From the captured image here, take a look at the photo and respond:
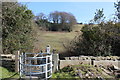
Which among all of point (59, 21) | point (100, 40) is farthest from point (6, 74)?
point (59, 21)

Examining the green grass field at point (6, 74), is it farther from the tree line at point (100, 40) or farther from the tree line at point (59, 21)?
the tree line at point (59, 21)

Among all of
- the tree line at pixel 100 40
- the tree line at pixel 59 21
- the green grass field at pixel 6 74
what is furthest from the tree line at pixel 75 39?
the tree line at pixel 59 21

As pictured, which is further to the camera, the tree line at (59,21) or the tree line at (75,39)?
the tree line at (59,21)

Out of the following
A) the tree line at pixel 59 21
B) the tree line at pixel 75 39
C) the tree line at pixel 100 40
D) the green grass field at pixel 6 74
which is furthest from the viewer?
the tree line at pixel 59 21

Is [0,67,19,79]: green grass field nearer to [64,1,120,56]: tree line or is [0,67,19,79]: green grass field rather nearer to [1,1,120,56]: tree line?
[1,1,120,56]: tree line

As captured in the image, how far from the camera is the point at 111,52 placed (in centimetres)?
970

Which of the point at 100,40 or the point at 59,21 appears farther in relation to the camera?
the point at 59,21

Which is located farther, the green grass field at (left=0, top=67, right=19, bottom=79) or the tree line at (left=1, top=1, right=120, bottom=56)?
the tree line at (left=1, top=1, right=120, bottom=56)

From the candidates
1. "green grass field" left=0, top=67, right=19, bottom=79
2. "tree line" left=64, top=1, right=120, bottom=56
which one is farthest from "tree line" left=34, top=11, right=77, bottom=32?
"green grass field" left=0, top=67, right=19, bottom=79

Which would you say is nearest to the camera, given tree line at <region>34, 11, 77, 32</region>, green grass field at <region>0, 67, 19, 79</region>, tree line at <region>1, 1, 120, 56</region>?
green grass field at <region>0, 67, 19, 79</region>

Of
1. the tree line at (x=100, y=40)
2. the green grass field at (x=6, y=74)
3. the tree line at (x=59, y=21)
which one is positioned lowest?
the green grass field at (x=6, y=74)

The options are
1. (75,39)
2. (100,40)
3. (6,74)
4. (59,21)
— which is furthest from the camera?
(59,21)

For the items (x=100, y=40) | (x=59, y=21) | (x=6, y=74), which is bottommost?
(x=6, y=74)

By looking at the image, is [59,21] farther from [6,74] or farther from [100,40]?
[6,74]
